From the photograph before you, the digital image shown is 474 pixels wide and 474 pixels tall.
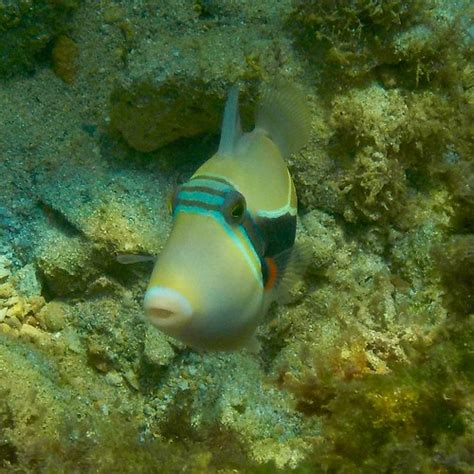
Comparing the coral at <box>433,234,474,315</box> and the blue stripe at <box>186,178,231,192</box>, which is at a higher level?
the blue stripe at <box>186,178,231,192</box>

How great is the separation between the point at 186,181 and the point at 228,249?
2019mm

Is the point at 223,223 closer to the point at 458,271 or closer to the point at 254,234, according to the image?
the point at 254,234

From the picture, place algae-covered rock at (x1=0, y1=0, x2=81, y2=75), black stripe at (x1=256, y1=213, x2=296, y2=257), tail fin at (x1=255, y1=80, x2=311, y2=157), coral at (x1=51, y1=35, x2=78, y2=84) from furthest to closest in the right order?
coral at (x1=51, y1=35, x2=78, y2=84), algae-covered rock at (x1=0, y1=0, x2=81, y2=75), tail fin at (x1=255, y1=80, x2=311, y2=157), black stripe at (x1=256, y1=213, x2=296, y2=257)

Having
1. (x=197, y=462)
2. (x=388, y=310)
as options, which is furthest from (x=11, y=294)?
(x=388, y=310)

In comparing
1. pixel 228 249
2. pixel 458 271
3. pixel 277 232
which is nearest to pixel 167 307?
pixel 228 249

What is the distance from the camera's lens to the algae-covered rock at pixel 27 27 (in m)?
4.17

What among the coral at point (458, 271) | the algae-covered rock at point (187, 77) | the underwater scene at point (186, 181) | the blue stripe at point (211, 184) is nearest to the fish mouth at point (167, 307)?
the blue stripe at point (211, 184)

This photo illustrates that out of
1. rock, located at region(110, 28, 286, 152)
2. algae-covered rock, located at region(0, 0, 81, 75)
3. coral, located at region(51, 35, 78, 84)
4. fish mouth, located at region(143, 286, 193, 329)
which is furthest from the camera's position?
coral, located at region(51, 35, 78, 84)

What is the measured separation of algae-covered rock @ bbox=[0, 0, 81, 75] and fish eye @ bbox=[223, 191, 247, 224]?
10.8ft

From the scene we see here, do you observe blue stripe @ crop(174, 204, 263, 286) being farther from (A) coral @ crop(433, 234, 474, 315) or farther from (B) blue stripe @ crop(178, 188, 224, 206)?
(A) coral @ crop(433, 234, 474, 315)

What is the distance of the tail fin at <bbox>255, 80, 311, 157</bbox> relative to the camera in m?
2.25

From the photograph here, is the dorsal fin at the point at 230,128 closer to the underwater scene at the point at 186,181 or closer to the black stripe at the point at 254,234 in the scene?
the black stripe at the point at 254,234

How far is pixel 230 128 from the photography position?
6.31 feet

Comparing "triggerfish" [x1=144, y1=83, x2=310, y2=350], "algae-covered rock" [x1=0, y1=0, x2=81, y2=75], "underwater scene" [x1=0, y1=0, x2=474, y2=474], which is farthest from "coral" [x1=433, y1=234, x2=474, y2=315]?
"algae-covered rock" [x1=0, y1=0, x2=81, y2=75]
